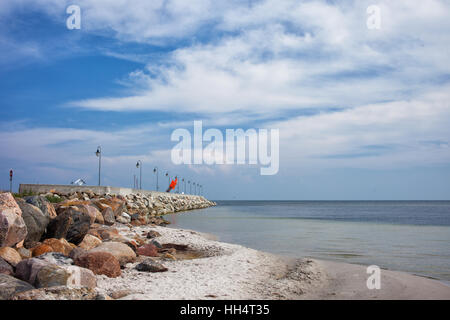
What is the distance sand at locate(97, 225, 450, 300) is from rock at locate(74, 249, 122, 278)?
0.23 m

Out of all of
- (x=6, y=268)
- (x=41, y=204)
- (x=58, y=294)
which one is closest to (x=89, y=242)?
(x=41, y=204)

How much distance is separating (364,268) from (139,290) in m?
7.61

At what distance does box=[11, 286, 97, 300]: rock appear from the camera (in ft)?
20.4

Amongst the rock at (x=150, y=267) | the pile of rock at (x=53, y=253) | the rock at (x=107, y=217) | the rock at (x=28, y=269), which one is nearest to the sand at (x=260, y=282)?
the rock at (x=150, y=267)

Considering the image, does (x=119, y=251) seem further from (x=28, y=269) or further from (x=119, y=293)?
(x=119, y=293)

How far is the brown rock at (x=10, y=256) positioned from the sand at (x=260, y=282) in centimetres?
194

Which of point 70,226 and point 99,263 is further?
point 70,226

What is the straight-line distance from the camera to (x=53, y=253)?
8.90m

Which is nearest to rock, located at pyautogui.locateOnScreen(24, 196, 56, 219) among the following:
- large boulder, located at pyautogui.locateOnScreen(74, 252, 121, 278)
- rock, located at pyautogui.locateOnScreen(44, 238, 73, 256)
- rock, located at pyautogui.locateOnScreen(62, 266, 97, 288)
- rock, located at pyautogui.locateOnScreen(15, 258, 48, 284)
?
rock, located at pyautogui.locateOnScreen(44, 238, 73, 256)

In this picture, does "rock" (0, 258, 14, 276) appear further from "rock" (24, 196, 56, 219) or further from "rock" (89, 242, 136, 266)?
"rock" (24, 196, 56, 219)

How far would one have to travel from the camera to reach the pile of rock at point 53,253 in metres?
6.71

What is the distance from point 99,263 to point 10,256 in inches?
75.5

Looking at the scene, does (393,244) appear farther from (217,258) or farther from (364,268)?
(217,258)
